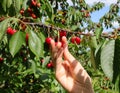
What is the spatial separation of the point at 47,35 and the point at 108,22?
5.35 m

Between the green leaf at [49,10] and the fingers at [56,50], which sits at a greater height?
the green leaf at [49,10]

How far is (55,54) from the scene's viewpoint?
1.38m

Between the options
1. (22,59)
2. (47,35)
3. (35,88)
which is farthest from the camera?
(35,88)

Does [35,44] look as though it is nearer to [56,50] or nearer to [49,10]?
[56,50]

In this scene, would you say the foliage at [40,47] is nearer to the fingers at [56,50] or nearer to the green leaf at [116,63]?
the green leaf at [116,63]

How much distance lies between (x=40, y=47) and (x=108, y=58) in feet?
1.60

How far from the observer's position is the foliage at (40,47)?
1.28 metres

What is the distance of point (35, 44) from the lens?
5.26ft

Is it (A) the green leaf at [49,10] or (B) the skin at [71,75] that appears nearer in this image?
(B) the skin at [71,75]

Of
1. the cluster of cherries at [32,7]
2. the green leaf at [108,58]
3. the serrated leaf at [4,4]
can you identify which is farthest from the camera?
the cluster of cherries at [32,7]

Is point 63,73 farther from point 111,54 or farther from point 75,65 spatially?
point 111,54

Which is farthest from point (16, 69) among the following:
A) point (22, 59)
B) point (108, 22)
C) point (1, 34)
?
point (108, 22)

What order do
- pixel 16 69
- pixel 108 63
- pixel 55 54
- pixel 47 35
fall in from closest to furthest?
pixel 108 63
pixel 55 54
pixel 47 35
pixel 16 69

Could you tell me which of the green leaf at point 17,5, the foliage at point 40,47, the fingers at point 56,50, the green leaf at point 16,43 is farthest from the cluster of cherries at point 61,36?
the green leaf at point 17,5
